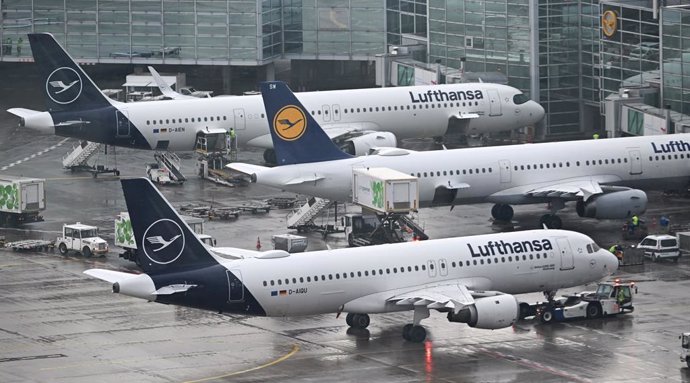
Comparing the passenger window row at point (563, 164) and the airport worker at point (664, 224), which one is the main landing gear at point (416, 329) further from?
the airport worker at point (664, 224)

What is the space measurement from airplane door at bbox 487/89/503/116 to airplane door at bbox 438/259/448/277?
51.1 metres

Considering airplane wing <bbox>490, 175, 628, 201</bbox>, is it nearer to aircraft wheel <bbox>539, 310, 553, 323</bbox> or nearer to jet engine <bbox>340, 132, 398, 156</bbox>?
jet engine <bbox>340, 132, 398, 156</bbox>

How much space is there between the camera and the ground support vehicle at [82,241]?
10000cm

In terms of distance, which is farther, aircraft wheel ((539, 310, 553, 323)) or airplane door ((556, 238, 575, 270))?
airplane door ((556, 238, 575, 270))

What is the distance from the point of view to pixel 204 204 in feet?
377

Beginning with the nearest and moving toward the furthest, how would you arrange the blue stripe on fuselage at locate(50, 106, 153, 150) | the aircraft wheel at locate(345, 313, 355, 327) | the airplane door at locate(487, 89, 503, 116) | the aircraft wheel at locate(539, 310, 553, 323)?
1. the aircraft wheel at locate(345, 313, 355, 327)
2. the aircraft wheel at locate(539, 310, 553, 323)
3. the blue stripe on fuselage at locate(50, 106, 153, 150)
4. the airplane door at locate(487, 89, 503, 116)

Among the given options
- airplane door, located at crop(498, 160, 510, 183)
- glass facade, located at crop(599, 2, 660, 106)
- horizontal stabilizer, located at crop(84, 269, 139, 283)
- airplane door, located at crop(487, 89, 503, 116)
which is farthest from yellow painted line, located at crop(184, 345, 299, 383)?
glass facade, located at crop(599, 2, 660, 106)

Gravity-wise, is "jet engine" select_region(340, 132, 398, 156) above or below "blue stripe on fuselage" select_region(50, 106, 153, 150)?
below

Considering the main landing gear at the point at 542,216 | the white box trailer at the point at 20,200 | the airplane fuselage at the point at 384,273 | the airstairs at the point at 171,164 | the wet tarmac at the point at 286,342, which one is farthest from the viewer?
the airstairs at the point at 171,164

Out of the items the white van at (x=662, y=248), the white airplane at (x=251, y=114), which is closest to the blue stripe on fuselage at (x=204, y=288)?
A: the white van at (x=662, y=248)

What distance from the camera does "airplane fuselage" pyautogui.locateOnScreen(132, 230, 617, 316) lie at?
250 ft

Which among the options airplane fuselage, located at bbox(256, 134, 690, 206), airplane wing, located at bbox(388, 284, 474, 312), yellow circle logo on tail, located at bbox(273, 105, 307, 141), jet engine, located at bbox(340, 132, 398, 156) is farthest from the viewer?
jet engine, located at bbox(340, 132, 398, 156)

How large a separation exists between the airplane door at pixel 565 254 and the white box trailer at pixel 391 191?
629 inches

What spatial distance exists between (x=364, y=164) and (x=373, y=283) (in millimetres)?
24834
